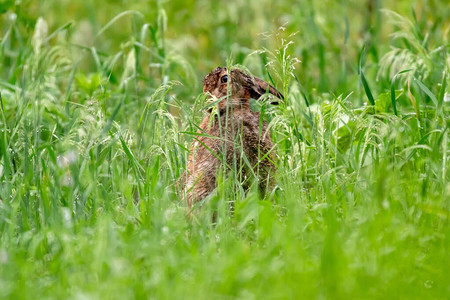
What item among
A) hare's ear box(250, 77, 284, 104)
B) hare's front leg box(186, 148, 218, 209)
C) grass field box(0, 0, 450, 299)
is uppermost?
hare's ear box(250, 77, 284, 104)

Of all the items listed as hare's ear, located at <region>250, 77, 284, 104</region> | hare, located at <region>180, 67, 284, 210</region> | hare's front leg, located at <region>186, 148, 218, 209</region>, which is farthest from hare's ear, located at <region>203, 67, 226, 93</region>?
hare's front leg, located at <region>186, 148, 218, 209</region>

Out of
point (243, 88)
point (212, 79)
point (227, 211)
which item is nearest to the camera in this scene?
point (227, 211)

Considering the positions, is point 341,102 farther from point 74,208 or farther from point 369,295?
point 369,295

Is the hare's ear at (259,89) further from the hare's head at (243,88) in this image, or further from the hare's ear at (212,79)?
the hare's ear at (212,79)

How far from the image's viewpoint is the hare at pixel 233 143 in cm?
420

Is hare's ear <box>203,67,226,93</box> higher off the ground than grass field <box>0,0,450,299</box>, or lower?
higher

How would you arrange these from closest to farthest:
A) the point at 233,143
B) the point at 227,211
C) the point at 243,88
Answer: the point at 227,211 → the point at 233,143 → the point at 243,88

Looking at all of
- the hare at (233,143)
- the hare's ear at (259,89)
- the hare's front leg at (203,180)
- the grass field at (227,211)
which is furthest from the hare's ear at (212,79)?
the hare's front leg at (203,180)

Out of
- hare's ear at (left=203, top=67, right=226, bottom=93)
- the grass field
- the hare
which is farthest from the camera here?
hare's ear at (left=203, top=67, right=226, bottom=93)

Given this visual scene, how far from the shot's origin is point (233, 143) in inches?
165

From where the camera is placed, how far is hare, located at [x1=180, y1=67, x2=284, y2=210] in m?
4.20

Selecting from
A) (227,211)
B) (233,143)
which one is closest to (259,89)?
(233,143)

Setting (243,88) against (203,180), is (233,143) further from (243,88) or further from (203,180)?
(243,88)

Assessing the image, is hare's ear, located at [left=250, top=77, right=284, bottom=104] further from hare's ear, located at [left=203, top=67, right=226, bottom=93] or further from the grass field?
hare's ear, located at [left=203, top=67, right=226, bottom=93]
